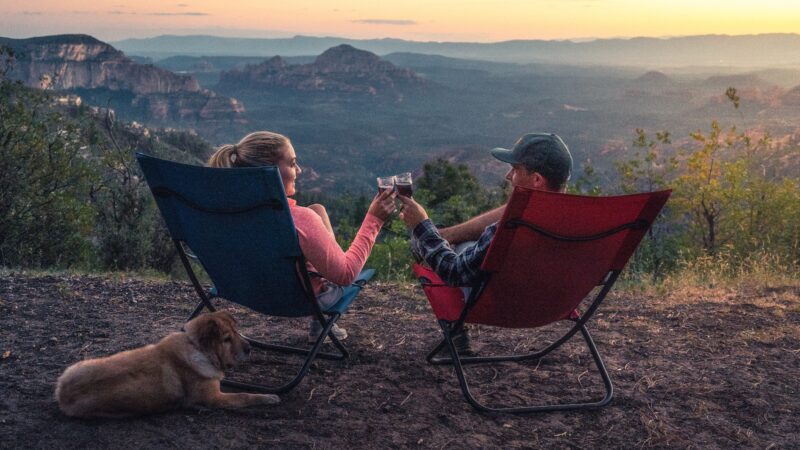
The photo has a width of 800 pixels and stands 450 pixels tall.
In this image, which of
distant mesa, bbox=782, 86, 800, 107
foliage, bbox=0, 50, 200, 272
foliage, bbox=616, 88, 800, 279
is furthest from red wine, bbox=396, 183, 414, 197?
distant mesa, bbox=782, 86, 800, 107

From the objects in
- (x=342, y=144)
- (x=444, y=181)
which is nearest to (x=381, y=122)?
(x=342, y=144)

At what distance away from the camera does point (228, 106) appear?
130 metres

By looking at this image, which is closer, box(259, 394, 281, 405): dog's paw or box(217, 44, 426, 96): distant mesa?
box(259, 394, 281, 405): dog's paw

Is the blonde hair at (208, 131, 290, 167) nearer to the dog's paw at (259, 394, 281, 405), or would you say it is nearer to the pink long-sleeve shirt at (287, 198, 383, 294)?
the pink long-sleeve shirt at (287, 198, 383, 294)

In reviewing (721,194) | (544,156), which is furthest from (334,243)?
(721,194)

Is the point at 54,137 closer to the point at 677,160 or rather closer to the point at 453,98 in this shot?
the point at 677,160

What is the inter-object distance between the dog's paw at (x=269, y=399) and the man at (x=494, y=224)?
2.89 ft

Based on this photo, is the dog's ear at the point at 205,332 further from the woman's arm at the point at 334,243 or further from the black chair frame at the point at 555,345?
the black chair frame at the point at 555,345

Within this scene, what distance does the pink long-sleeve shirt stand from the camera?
286 centimetres

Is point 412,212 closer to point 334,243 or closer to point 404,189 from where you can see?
point 404,189

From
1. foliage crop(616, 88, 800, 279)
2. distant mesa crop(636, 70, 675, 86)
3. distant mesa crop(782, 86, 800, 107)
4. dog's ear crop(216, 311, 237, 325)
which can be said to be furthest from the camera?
distant mesa crop(636, 70, 675, 86)

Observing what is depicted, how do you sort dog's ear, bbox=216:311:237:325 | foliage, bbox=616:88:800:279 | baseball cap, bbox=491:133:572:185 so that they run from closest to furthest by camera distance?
1. dog's ear, bbox=216:311:237:325
2. baseball cap, bbox=491:133:572:185
3. foliage, bbox=616:88:800:279

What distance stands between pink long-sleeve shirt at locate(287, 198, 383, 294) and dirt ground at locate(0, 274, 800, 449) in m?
0.56

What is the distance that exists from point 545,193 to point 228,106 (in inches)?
5248
